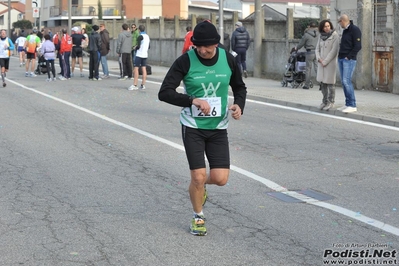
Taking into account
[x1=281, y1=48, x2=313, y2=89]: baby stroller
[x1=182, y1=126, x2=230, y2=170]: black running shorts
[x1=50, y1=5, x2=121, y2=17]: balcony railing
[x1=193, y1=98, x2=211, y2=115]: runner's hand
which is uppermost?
[x1=50, y1=5, x2=121, y2=17]: balcony railing

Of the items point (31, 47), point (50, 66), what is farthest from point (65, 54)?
point (31, 47)

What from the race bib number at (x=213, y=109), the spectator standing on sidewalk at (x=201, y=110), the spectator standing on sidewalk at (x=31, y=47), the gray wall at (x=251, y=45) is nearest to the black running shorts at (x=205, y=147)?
the spectator standing on sidewalk at (x=201, y=110)

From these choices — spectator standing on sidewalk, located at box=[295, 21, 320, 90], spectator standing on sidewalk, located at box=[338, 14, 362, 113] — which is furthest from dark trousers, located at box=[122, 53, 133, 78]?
spectator standing on sidewalk, located at box=[338, 14, 362, 113]

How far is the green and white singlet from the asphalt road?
0.97 metres

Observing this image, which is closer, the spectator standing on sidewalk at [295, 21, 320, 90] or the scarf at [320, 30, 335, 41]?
the scarf at [320, 30, 335, 41]

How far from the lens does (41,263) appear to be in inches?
234

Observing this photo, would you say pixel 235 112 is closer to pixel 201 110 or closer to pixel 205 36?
pixel 201 110

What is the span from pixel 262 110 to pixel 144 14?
64.7 metres

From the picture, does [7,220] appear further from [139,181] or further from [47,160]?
[47,160]

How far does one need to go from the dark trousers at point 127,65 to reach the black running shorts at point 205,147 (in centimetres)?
2022

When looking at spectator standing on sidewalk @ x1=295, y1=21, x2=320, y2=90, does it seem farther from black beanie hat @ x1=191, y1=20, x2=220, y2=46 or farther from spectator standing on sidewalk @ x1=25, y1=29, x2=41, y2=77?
black beanie hat @ x1=191, y1=20, x2=220, y2=46

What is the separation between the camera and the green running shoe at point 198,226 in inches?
266

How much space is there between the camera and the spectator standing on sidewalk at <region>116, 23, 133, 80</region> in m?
26.4

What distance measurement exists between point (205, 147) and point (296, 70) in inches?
601
